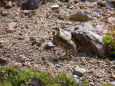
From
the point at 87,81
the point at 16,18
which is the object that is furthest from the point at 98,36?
the point at 16,18

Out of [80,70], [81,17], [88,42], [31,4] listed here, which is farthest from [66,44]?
[31,4]

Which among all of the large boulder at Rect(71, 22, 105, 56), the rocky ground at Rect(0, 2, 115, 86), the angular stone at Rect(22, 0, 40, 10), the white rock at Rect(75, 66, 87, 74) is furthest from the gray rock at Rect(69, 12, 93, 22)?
the white rock at Rect(75, 66, 87, 74)

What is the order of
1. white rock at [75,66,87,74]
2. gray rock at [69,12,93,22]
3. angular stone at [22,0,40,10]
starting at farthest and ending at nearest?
angular stone at [22,0,40,10]
gray rock at [69,12,93,22]
white rock at [75,66,87,74]

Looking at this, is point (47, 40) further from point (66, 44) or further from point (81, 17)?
point (81, 17)

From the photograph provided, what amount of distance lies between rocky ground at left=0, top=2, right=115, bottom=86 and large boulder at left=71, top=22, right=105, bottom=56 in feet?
0.33

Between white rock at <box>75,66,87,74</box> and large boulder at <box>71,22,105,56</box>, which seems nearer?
white rock at <box>75,66,87,74</box>

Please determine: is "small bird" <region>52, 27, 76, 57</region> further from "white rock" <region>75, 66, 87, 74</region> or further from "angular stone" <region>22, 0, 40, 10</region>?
"angular stone" <region>22, 0, 40, 10</region>

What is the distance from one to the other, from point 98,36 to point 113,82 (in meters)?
1.06

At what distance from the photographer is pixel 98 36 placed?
5207 millimetres

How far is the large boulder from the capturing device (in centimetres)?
506

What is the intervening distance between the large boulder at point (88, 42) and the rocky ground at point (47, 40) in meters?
0.10

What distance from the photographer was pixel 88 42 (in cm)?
509

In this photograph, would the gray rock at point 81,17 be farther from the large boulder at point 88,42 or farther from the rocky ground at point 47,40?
the large boulder at point 88,42

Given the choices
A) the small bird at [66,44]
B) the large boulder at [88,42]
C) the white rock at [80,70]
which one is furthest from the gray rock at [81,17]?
the white rock at [80,70]
